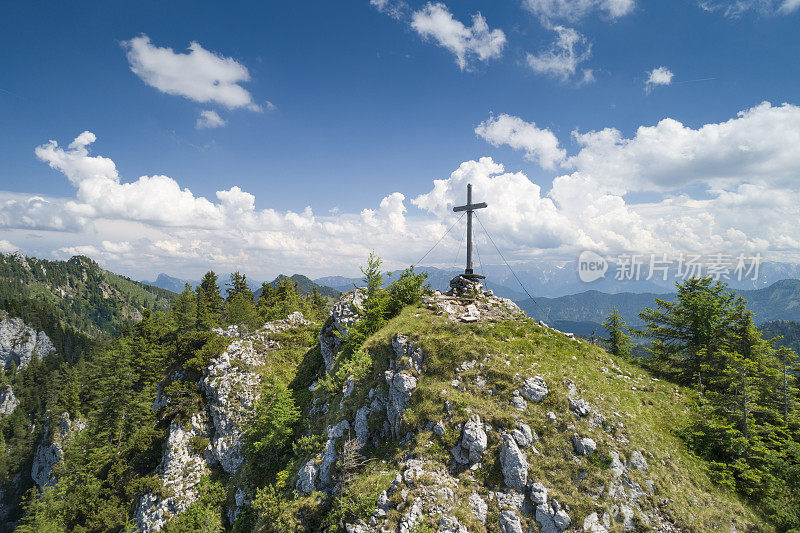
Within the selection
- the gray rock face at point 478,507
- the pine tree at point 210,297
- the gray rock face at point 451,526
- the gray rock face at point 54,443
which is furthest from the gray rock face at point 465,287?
the gray rock face at point 54,443

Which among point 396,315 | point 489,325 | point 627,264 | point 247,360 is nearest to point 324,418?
point 396,315

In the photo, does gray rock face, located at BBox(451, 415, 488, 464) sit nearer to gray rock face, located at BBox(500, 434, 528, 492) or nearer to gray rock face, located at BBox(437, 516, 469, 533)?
gray rock face, located at BBox(500, 434, 528, 492)

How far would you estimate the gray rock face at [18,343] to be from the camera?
459ft

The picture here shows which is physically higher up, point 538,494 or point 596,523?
point 538,494

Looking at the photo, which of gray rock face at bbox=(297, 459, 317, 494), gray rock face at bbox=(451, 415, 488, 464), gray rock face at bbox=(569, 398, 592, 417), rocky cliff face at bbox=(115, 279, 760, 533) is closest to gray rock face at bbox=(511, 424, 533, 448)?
rocky cliff face at bbox=(115, 279, 760, 533)

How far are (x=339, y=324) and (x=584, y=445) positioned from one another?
2277 cm

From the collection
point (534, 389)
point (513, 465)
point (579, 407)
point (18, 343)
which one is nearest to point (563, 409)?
point (579, 407)

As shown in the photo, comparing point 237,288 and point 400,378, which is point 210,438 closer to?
point 400,378

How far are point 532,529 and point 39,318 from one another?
24591 centimetres

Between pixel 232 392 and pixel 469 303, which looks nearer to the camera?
pixel 469 303

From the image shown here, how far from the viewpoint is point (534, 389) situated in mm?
18562

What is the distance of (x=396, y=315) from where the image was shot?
2892cm

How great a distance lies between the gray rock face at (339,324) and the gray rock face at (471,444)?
52.7 feet

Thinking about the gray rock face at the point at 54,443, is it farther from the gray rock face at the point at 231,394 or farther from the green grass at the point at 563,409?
the green grass at the point at 563,409
